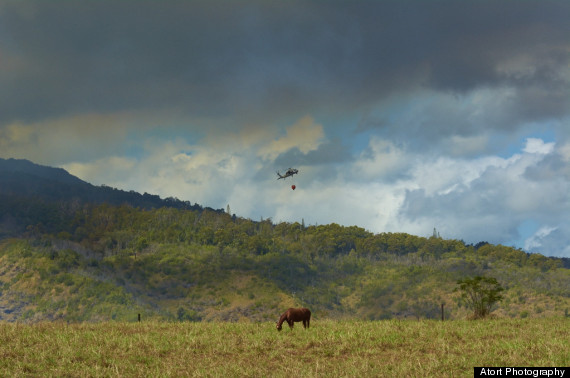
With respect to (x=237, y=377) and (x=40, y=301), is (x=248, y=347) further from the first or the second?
(x=40, y=301)

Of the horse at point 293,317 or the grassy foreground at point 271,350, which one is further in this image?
the horse at point 293,317

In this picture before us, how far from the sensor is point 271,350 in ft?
70.9

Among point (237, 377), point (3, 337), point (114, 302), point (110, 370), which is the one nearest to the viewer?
point (237, 377)

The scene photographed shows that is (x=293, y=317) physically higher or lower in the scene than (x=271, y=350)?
higher

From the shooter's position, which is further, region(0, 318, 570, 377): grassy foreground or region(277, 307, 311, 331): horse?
region(277, 307, 311, 331): horse

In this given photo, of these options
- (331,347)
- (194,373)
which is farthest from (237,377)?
(331,347)

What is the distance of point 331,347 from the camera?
21.7 metres

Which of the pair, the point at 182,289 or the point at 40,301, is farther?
the point at 182,289

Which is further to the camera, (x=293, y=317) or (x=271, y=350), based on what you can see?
(x=293, y=317)

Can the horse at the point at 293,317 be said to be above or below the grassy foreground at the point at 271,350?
above

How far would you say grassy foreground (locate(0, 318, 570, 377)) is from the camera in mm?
17875

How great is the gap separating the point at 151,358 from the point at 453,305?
167 meters

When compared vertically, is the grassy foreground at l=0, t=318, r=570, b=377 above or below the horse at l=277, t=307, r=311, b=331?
below

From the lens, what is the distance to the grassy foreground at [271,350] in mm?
17875
